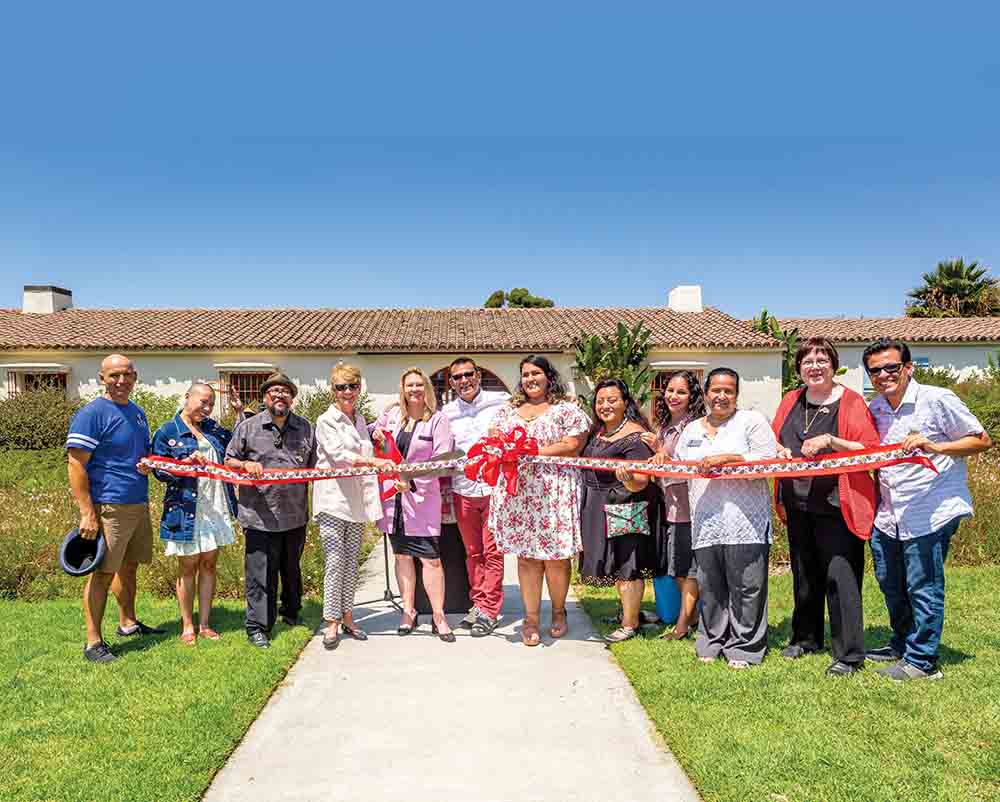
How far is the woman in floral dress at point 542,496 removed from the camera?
5336 millimetres

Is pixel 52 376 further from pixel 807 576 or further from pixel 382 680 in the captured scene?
pixel 807 576

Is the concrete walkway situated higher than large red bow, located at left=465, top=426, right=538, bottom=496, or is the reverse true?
large red bow, located at left=465, top=426, right=538, bottom=496

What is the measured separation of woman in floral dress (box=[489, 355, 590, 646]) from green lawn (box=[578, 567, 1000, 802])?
2.58ft

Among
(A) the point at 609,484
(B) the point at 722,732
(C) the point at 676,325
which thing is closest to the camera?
(B) the point at 722,732

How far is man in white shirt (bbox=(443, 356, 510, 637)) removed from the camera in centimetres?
585

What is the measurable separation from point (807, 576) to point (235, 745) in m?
3.58

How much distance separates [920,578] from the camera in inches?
174

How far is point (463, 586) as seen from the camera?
621 centimetres

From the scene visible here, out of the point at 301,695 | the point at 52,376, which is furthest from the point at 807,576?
the point at 52,376

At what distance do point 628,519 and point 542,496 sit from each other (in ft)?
2.08

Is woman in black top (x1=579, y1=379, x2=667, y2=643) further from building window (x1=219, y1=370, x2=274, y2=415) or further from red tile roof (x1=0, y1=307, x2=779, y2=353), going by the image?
building window (x1=219, y1=370, x2=274, y2=415)

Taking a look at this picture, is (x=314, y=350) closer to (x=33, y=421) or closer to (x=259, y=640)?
(x=33, y=421)

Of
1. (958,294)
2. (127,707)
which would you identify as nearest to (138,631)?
(127,707)

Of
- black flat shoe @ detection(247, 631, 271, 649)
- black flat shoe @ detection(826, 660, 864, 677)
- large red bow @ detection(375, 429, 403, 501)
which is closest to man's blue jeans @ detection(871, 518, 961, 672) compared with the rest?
black flat shoe @ detection(826, 660, 864, 677)
